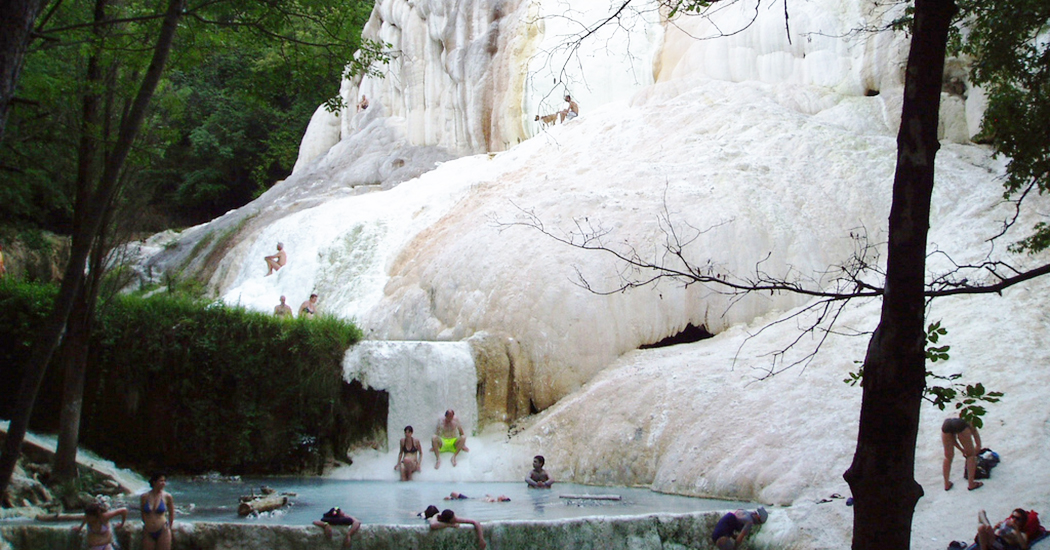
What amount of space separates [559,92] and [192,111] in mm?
19645

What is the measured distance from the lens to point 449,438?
44.1 ft

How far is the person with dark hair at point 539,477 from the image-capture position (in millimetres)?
11648

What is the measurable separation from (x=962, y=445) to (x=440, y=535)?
5.07 m

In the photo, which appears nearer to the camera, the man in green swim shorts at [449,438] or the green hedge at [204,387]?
the green hedge at [204,387]

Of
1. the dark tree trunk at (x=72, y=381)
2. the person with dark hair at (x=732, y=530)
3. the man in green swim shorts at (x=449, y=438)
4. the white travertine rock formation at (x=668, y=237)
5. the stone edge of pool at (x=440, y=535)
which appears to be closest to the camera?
the stone edge of pool at (x=440, y=535)

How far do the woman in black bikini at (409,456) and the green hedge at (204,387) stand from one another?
3.38ft

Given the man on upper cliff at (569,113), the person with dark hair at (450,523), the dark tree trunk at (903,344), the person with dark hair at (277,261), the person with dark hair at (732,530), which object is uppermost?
the man on upper cliff at (569,113)

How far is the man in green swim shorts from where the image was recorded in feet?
43.3

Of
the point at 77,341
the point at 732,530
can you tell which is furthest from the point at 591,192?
the point at 77,341

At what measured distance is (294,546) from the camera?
770cm

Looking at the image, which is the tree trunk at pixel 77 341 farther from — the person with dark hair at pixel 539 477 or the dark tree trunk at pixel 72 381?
the person with dark hair at pixel 539 477

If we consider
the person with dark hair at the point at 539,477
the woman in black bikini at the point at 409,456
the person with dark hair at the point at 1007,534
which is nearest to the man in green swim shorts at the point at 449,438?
the woman in black bikini at the point at 409,456

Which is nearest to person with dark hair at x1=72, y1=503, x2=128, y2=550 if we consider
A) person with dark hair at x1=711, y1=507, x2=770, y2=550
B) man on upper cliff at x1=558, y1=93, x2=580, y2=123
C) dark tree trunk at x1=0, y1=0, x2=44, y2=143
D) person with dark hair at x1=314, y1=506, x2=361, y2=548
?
person with dark hair at x1=314, y1=506, x2=361, y2=548

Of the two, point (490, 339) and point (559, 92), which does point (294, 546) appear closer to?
point (490, 339)
